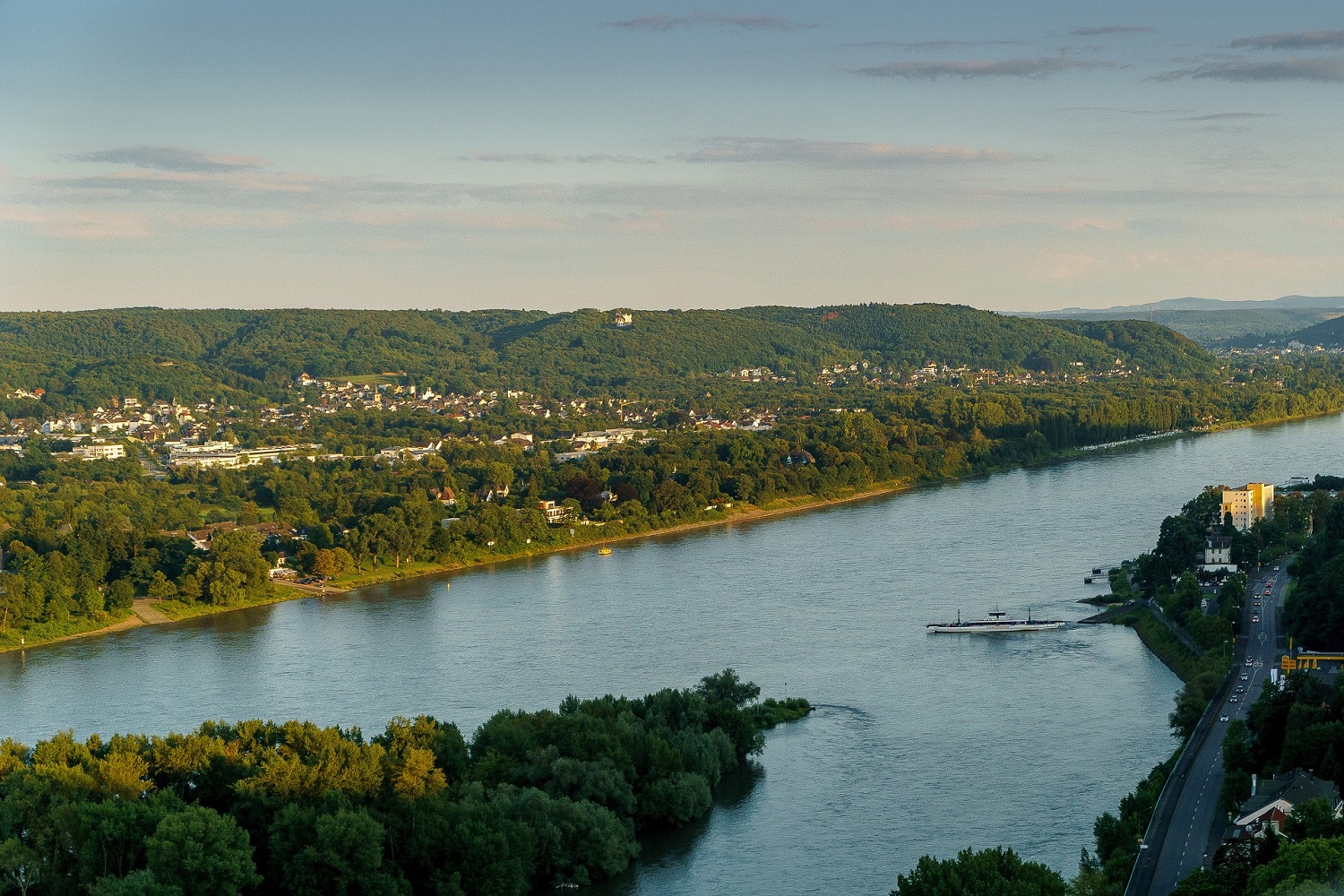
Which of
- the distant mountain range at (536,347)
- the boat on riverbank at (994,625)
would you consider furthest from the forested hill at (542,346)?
the boat on riverbank at (994,625)

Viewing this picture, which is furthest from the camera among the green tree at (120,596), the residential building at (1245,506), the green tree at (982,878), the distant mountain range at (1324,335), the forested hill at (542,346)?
the distant mountain range at (1324,335)

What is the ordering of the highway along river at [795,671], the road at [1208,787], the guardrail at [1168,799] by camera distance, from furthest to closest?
the highway along river at [795,671], the road at [1208,787], the guardrail at [1168,799]

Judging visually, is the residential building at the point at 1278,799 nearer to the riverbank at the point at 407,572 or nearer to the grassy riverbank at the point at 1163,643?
the grassy riverbank at the point at 1163,643

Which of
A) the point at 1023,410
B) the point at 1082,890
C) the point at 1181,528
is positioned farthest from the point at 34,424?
the point at 1082,890

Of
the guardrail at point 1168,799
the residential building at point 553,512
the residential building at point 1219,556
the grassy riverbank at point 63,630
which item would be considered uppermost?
the residential building at point 553,512

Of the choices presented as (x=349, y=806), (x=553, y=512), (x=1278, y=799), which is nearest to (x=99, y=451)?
(x=553, y=512)

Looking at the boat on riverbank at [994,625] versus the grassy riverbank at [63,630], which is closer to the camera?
the boat on riverbank at [994,625]

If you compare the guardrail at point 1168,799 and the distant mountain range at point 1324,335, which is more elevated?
the distant mountain range at point 1324,335
